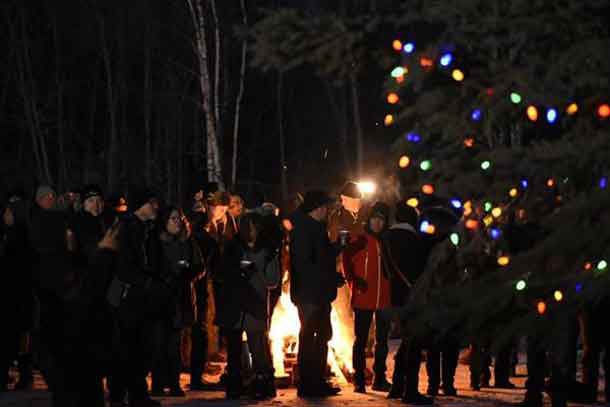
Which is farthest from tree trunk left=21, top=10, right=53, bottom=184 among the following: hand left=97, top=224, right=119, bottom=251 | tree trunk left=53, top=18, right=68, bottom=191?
hand left=97, top=224, right=119, bottom=251

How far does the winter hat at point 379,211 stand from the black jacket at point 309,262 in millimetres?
844

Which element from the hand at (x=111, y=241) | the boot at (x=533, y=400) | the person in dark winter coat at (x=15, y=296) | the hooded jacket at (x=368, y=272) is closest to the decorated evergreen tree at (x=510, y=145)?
the hand at (x=111, y=241)

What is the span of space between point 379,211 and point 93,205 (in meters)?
3.01

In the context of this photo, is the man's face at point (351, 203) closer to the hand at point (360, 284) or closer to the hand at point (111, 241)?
the hand at point (360, 284)

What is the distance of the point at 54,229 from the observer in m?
11.4

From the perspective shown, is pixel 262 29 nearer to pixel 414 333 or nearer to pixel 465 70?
pixel 465 70

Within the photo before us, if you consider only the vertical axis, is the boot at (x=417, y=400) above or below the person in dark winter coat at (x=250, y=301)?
below

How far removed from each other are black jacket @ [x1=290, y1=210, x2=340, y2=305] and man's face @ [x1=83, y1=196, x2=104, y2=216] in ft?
6.28

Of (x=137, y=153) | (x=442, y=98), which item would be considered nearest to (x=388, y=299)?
(x=442, y=98)

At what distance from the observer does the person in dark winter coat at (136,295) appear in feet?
40.1

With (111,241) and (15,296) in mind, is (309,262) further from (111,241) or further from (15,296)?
(111,241)

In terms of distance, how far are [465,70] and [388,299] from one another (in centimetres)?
776

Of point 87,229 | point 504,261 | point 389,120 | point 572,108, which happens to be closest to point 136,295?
point 87,229

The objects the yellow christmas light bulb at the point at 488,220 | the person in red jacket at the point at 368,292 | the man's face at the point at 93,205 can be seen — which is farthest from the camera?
the person in red jacket at the point at 368,292
